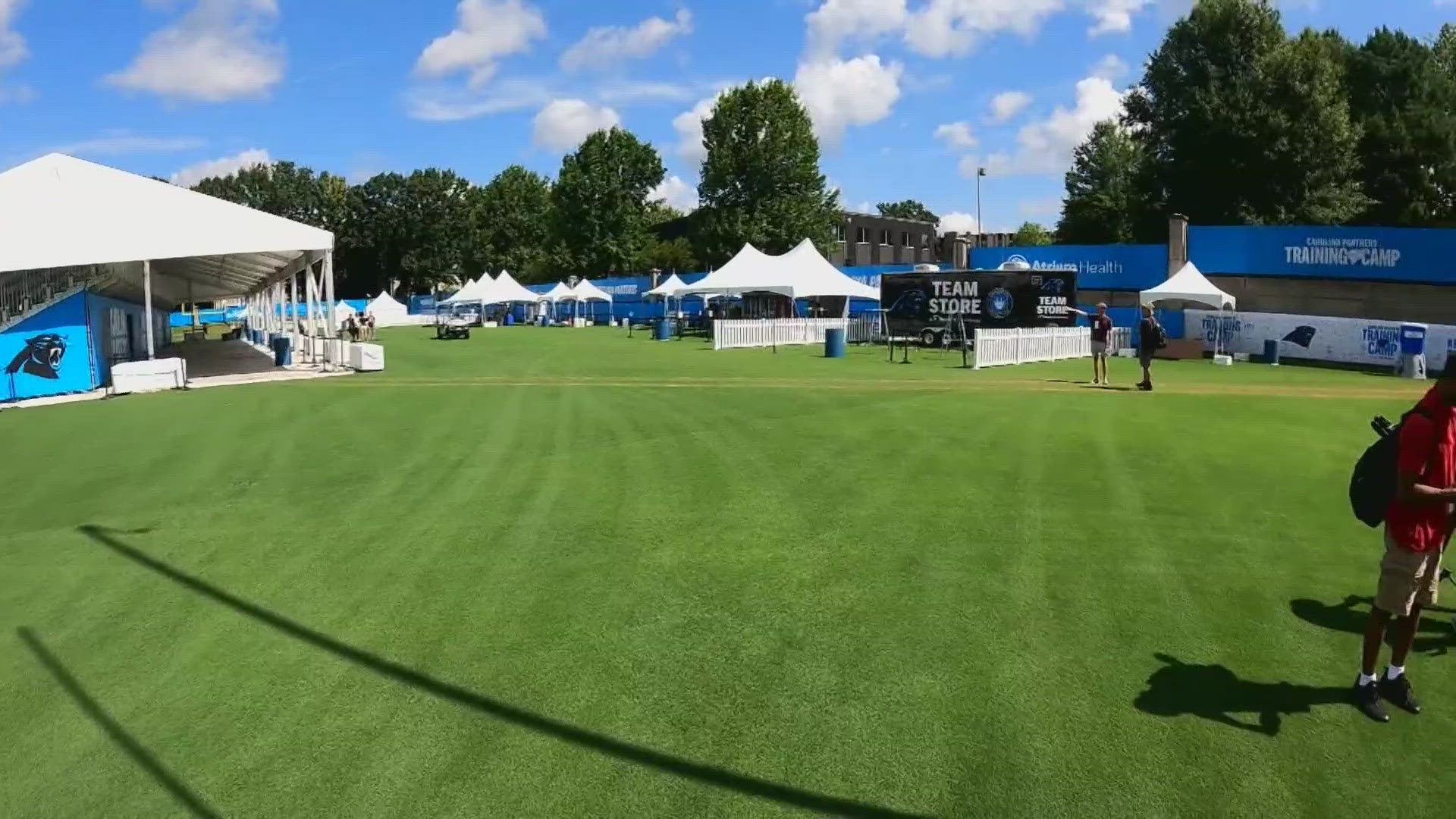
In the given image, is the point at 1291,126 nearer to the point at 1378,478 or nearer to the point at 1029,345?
the point at 1029,345

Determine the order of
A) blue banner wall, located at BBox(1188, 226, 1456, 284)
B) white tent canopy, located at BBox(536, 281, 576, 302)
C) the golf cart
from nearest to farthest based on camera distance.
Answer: blue banner wall, located at BBox(1188, 226, 1456, 284), the golf cart, white tent canopy, located at BBox(536, 281, 576, 302)

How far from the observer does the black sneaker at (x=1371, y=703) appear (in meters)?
4.76

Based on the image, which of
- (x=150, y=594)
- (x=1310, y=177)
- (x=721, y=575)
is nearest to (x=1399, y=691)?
(x=721, y=575)

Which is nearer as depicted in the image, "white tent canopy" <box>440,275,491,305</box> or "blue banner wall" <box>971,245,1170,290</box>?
"blue banner wall" <box>971,245,1170,290</box>

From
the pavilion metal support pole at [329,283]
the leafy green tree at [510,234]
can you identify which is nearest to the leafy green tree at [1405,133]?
the pavilion metal support pole at [329,283]

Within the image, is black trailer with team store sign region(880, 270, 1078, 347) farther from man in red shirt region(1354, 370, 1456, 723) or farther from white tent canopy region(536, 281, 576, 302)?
white tent canopy region(536, 281, 576, 302)

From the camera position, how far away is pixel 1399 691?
491 cm

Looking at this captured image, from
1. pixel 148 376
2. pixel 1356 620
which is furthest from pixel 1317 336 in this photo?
pixel 148 376

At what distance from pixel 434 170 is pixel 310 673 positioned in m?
92.5

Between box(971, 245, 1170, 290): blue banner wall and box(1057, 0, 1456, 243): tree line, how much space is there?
11.4 meters

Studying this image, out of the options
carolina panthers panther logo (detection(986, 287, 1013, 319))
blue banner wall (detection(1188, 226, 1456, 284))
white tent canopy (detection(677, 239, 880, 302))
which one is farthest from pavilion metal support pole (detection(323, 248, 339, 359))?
blue banner wall (detection(1188, 226, 1456, 284))

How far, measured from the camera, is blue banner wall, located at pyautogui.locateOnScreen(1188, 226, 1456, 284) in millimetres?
29062

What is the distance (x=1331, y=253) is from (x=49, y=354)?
119ft

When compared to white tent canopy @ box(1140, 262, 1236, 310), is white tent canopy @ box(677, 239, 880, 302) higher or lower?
higher
